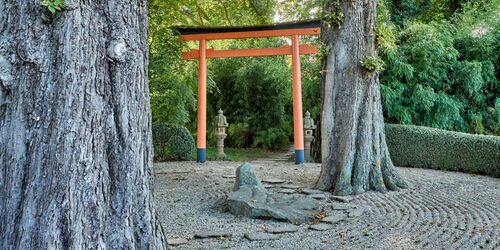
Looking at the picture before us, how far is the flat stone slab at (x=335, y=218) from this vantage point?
4.24 m

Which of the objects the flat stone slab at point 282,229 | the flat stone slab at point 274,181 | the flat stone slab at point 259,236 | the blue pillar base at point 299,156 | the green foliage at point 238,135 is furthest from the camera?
the green foliage at point 238,135

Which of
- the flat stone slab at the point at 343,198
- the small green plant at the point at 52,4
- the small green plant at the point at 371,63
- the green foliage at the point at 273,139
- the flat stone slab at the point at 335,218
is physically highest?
the small green plant at the point at 371,63

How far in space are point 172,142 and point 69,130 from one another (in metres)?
8.82

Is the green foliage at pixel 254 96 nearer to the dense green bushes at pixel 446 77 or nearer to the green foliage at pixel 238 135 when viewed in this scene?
the green foliage at pixel 238 135

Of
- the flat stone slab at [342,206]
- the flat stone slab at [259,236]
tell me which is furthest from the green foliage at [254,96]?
the flat stone slab at [259,236]

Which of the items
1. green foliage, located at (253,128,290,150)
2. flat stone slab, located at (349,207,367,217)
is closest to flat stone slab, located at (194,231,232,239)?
flat stone slab, located at (349,207,367,217)

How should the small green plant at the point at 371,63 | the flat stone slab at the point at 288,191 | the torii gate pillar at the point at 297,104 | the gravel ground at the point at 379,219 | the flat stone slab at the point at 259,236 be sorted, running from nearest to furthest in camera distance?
the gravel ground at the point at 379,219
the flat stone slab at the point at 259,236
the small green plant at the point at 371,63
the flat stone slab at the point at 288,191
the torii gate pillar at the point at 297,104

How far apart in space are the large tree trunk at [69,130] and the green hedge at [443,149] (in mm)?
7739

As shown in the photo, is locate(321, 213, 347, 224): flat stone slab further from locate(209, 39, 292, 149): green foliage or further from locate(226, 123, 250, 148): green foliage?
locate(226, 123, 250, 148): green foliage

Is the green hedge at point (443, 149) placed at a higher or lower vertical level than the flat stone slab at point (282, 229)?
higher

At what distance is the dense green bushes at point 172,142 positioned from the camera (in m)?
10.6

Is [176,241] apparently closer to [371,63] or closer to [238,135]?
[371,63]

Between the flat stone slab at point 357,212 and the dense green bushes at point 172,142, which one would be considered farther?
the dense green bushes at point 172,142

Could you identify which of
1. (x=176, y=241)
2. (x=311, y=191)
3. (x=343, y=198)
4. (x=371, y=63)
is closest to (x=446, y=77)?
(x=371, y=63)
